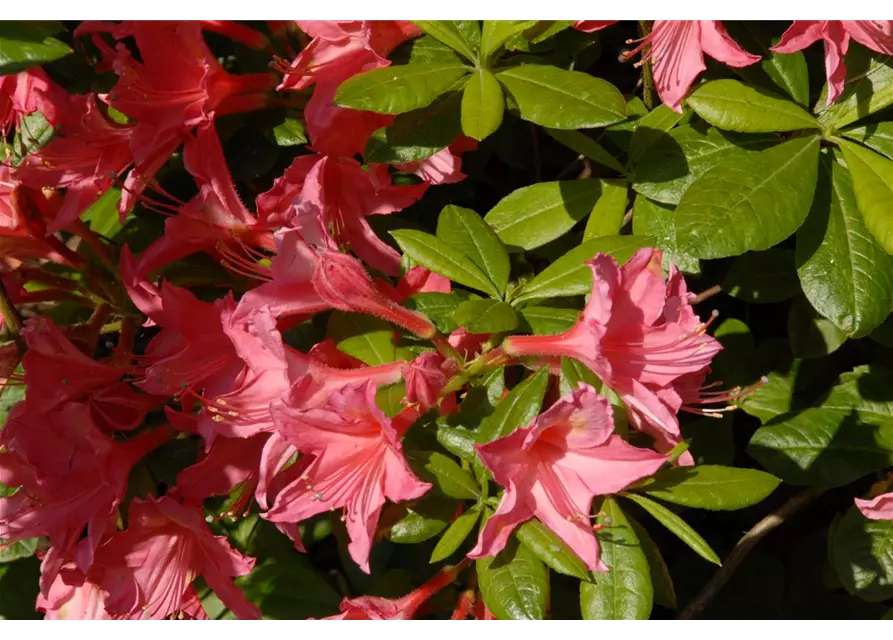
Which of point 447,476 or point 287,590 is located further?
point 287,590

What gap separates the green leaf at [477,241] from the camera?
146 cm

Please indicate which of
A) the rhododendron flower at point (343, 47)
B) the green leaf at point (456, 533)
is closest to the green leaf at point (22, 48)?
the rhododendron flower at point (343, 47)

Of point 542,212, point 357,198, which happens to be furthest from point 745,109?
point 357,198

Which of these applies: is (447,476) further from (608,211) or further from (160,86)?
(160,86)

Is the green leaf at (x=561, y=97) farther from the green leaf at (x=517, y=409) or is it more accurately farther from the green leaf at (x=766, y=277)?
the green leaf at (x=766, y=277)

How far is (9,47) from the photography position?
1.15 metres

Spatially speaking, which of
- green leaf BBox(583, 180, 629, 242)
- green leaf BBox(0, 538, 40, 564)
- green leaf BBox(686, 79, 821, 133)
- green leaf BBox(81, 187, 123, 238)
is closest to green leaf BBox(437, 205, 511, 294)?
green leaf BBox(583, 180, 629, 242)

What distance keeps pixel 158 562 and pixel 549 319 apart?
0.81 m

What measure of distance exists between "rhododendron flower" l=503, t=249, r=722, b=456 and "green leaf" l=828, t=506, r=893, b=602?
1.63 ft

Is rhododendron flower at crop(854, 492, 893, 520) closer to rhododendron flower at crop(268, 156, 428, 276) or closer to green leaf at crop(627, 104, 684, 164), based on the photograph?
green leaf at crop(627, 104, 684, 164)

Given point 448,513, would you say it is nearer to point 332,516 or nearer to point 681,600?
point 332,516

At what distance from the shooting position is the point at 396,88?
1.38 m

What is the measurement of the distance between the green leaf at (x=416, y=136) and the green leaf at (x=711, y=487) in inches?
23.4

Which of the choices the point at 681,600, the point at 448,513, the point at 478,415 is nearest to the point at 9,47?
the point at 478,415
